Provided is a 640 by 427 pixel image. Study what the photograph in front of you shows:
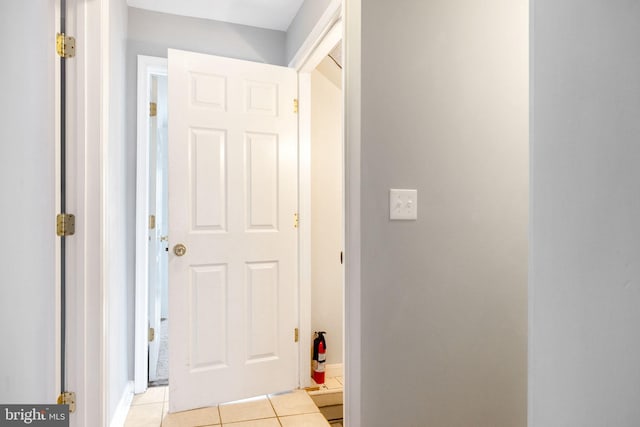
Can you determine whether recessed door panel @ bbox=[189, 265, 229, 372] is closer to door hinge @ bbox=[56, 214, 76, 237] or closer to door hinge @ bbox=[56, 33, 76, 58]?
door hinge @ bbox=[56, 214, 76, 237]

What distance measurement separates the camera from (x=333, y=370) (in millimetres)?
2682

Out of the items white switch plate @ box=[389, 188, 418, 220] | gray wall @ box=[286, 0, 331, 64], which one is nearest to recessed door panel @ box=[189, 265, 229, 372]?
white switch plate @ box=[389, 188, 418, 220]

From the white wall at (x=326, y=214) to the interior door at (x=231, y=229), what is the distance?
9.6 inches

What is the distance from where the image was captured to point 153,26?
93.3 inches

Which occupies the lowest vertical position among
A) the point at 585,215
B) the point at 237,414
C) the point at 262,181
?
the point at 237,414

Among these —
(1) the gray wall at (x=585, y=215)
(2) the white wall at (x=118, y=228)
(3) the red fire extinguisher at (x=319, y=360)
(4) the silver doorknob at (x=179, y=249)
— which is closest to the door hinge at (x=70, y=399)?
(2) the white wall at (x=118, y=228)

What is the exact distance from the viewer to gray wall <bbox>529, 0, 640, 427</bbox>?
530mm

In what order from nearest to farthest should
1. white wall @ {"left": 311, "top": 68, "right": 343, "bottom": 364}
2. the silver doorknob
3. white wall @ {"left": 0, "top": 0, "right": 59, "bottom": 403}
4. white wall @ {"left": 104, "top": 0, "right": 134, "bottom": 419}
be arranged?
white wall @ {"left": 0, "top": 0, "right": 59, "bottom": 403} < white wall @ {"left": 104, "top": 0, "right": 134, "bottom": 419} < the silver doorknob < white wall @ {"left": 311, "top": 68, "right": 343, "bottom": 364}

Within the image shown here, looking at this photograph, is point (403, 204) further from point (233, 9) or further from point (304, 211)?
point (233, 9)

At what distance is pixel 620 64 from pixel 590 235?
25 cm

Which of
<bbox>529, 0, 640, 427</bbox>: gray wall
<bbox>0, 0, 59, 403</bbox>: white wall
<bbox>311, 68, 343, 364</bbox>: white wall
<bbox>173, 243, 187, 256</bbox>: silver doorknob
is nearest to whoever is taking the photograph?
<bbox>529, 0, 640, 427</bbox>: gray wall

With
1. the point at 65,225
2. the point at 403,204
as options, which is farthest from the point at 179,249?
the point at 403,204

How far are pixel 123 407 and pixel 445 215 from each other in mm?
1998

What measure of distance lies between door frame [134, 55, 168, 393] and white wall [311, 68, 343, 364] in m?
1.08
